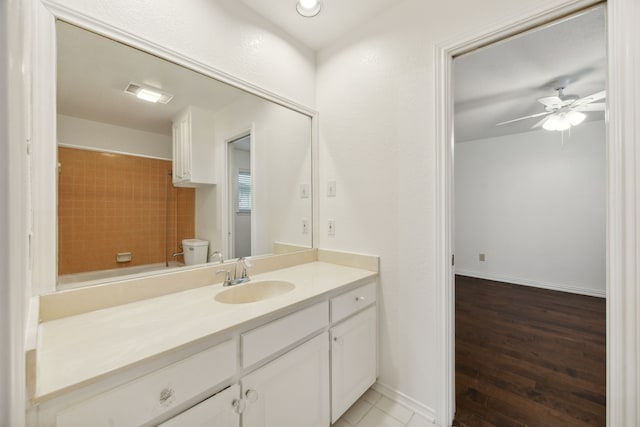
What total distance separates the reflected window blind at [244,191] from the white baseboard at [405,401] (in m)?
1.42

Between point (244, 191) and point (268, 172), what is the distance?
0.25 m

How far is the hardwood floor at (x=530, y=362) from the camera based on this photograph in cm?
148

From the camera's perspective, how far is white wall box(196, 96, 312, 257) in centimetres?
154

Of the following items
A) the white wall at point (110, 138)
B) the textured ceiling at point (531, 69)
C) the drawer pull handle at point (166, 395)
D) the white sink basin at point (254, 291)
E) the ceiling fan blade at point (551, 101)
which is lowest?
the drawer pull handle at point (166, 395)

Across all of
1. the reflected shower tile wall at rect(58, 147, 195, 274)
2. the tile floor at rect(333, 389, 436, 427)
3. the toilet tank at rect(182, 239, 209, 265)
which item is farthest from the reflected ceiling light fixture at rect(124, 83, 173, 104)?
the tile floor at rect(333, 389, 436, 427)

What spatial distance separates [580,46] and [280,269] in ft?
8.81

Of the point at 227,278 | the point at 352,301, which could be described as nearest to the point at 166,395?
the point at 227,278

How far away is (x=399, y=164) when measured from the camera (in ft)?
5.10

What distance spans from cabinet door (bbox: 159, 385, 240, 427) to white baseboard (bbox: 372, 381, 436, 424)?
3.46ft

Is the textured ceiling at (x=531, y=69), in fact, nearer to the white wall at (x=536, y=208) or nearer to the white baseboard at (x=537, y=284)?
the white wall at (x=536, y=208)

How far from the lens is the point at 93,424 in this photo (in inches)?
25.5

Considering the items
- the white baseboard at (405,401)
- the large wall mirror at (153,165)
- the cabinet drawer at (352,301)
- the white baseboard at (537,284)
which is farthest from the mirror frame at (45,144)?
the white baseboard at (537,284)

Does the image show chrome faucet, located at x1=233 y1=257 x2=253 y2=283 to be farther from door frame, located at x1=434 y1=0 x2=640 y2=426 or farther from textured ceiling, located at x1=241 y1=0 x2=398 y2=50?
door frame, located at x1=434 y1=0 x2=640 y2=426

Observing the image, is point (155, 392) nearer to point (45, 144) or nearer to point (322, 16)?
point (45, 144)
